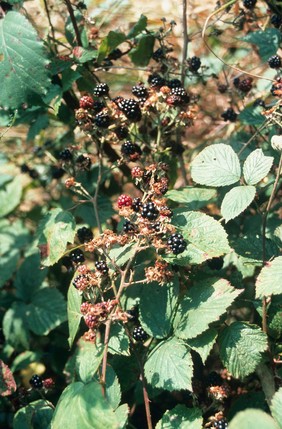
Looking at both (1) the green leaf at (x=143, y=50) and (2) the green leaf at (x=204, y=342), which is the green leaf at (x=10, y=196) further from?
(2) the green leaf at (x=204, y=342)

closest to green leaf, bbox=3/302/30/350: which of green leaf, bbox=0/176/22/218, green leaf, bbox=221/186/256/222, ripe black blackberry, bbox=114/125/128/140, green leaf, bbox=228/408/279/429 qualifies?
green leaf, bbox=0/176/22/218

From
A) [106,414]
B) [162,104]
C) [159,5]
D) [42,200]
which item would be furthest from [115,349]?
[159,5]

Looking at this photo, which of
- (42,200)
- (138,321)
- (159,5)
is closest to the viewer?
(138,321)

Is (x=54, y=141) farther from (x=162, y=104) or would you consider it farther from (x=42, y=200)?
(x=162, y=104)

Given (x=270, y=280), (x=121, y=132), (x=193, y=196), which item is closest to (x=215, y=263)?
(x=193, y=196)

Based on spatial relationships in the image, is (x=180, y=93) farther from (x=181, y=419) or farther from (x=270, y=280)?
(x=181, y=419)

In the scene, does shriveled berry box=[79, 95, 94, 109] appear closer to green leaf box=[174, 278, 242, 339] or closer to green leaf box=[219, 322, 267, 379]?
green leaf box=[174, 278, 242, 339]
